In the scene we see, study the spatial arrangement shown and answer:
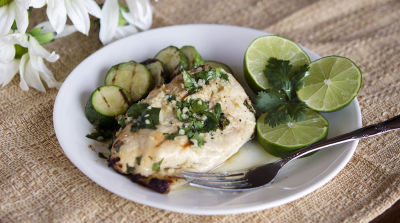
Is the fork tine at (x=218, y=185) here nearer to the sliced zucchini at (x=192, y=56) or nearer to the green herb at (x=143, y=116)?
the green herb at (x=143, y=116)

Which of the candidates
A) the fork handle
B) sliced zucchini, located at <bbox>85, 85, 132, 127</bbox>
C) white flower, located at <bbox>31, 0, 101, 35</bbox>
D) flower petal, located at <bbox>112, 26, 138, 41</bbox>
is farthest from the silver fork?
flower petal, located at <bbox>112, 26, 138, 41</bbox>

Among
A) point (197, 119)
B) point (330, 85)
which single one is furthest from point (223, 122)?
point (330, 85)

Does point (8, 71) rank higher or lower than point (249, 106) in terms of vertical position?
higher

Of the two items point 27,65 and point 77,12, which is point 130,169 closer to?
point 77,12

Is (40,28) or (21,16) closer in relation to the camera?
(21,16)

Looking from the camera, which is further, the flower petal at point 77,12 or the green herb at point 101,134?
the flower petal at point 77,12

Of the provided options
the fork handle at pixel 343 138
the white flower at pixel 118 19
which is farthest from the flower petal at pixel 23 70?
the fork handle at pixel 343 138

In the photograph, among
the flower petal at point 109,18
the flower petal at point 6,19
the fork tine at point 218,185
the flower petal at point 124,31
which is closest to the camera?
the fork tine at point 218,185

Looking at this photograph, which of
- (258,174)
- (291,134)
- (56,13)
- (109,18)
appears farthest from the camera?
(109,18)
